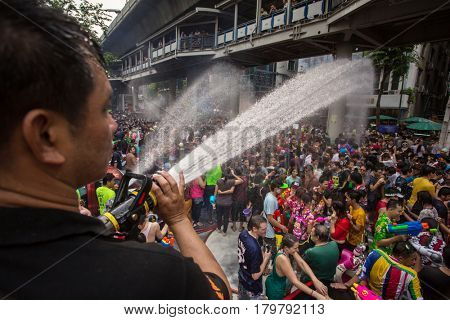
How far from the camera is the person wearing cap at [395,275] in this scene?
328cm

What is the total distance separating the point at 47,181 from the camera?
2.62 feet

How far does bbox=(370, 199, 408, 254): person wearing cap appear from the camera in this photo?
439 centimetres

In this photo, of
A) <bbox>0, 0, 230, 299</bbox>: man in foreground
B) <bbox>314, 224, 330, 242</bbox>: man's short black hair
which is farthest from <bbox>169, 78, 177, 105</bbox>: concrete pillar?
<bbox>0, 0, 230, 299</bbox>: man in foreground

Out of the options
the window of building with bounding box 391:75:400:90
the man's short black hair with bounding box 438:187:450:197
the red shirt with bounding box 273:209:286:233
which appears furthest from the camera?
the window of building with bounding box 391:75:400:90

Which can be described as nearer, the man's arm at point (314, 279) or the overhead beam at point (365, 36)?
the man's arm at point (314, 279)

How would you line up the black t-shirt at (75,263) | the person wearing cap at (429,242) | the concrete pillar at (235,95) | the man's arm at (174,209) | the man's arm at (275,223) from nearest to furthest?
the black t-shirt at (75,263) < the man's arm at (174,209) < the person wearing cap at (429,242) < the man's arm at (275,223) < the concrete pillar at (235,95)

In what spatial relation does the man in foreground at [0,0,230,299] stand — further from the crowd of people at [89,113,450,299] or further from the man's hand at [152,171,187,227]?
the crowd of people at [89,113,450,299]

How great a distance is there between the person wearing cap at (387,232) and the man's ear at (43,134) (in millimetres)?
4841

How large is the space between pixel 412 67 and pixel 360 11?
27.0m

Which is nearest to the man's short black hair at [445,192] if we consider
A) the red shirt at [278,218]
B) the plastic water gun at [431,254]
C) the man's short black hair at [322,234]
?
the plastic water gun at [431,254]

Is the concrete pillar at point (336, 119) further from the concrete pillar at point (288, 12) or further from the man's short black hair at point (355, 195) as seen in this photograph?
the man's short black hair at point (355, 195)

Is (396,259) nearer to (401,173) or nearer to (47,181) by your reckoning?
(47,181)

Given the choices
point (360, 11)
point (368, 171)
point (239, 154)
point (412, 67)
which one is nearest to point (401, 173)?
point (368, 171)

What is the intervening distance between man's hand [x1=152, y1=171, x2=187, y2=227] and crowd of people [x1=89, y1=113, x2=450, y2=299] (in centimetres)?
16
